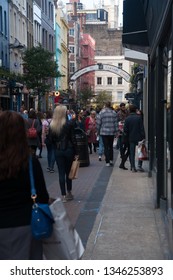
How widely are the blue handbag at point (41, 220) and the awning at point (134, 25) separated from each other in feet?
24.8

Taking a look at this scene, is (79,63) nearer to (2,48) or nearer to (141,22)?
(2,48)

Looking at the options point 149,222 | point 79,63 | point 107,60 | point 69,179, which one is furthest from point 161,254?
point 107,60

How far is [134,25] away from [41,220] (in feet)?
26.7

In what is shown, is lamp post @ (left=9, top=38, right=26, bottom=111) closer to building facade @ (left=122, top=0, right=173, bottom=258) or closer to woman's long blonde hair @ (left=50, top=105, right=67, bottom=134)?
building facade @ (left=122, top=0, right=173, bottom=258)

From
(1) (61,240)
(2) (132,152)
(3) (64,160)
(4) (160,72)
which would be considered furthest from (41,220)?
(2) (132,152)

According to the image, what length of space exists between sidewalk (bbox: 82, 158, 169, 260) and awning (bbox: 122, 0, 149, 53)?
2.84 meters

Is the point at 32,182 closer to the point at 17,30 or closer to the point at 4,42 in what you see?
the point at 4,42

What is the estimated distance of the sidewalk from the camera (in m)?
6.54

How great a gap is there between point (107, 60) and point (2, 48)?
94.3 metres

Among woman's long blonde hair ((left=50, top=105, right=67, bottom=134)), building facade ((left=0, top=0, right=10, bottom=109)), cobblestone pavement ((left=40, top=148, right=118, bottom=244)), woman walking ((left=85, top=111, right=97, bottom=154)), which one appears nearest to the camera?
cobblestone pavement ((left=40, top=148, right=118, bottom=244))

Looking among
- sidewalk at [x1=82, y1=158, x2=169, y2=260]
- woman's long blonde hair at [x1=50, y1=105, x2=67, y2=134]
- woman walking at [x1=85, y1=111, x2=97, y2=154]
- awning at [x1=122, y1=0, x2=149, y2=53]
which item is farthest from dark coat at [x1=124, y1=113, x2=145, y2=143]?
woman walking at [x1=85, y1=111, x2=97, y2=154]

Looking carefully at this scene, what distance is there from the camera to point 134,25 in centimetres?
1141

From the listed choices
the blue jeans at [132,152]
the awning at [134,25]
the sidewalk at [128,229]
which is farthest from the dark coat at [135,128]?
the awning at [134,25]

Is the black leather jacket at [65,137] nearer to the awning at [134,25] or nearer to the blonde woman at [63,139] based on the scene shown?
the blonde woman at [63,139]
